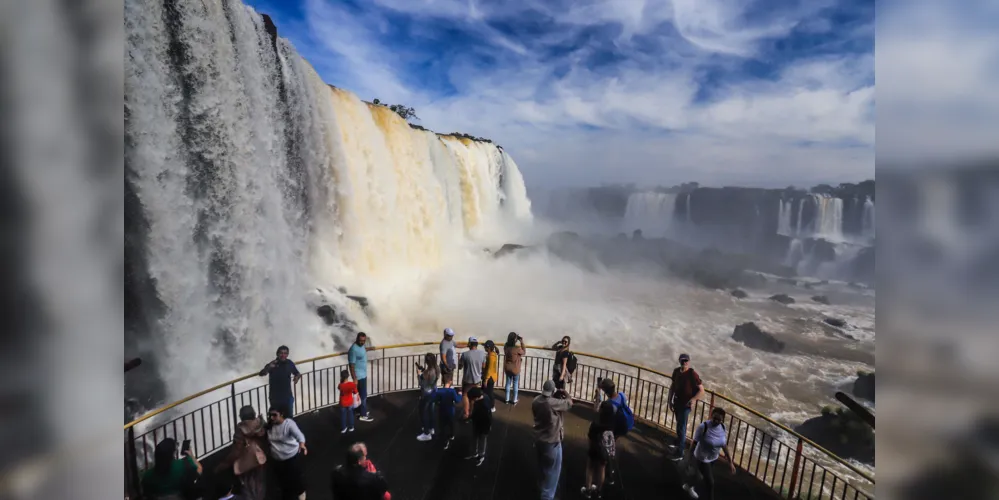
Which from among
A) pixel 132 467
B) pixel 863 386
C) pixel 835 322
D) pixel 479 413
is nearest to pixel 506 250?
pixel 835 322

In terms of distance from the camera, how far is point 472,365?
6922 mm

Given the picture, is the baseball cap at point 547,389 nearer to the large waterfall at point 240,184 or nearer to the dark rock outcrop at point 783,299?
the large waterfall at point 240,184

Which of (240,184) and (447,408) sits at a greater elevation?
(240,184)

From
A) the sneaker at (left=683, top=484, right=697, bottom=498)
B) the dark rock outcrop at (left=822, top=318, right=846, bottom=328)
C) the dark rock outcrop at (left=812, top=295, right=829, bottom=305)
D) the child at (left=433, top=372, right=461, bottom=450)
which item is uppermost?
the child at (left=433, top=372, right=461, bottom=450)

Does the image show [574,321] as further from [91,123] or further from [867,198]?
[867,198]

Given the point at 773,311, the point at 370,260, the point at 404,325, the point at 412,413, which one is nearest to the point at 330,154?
the point at 370,260

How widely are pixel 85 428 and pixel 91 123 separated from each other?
112 cm

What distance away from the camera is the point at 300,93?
15109 millimetres

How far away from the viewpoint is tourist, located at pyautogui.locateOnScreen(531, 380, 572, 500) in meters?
5.00

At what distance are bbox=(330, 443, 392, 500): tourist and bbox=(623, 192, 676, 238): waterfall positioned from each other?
49.6 m

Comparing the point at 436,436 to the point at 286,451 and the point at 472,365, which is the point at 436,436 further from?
the point at 286,451

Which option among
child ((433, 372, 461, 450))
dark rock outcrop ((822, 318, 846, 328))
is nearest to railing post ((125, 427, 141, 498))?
child ((433, 372, 461, 450))

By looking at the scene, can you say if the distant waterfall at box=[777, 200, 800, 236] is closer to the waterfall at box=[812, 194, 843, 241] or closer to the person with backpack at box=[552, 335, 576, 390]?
the waterfall at box=[812, 194, 843, 241]

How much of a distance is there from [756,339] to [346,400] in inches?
803
